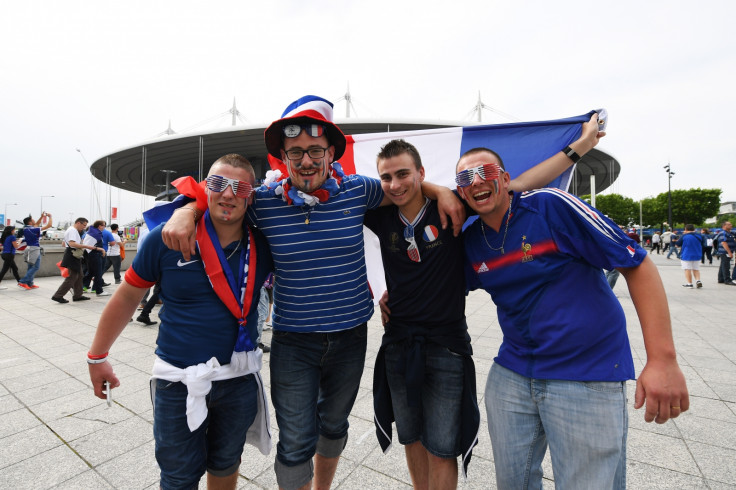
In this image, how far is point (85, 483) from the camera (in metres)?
2.27

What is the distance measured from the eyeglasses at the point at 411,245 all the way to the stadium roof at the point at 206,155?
2078cm

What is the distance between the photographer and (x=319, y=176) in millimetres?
1965

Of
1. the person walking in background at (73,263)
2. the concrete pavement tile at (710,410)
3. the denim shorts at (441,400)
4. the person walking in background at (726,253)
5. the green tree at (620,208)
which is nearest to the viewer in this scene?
the denim shorts at (441,400)

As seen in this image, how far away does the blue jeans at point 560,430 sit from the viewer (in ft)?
4.75

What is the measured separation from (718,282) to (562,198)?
1562 centimetres

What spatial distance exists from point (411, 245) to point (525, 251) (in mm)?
589

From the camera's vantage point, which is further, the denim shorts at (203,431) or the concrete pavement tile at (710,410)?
the concrete pavement tile at (710,410)

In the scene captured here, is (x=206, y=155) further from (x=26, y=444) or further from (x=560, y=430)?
(x=560, y=430)

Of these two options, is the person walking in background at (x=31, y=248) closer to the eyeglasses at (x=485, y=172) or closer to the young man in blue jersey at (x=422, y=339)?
the young man in blue jersey at (x=422, y=339)

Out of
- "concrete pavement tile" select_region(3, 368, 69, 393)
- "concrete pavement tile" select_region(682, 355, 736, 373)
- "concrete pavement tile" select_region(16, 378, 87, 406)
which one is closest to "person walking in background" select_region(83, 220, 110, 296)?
"concrete pavement tile" select_region(3, 368, 69, 393)

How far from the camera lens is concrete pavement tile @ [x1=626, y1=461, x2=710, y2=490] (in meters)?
2.18

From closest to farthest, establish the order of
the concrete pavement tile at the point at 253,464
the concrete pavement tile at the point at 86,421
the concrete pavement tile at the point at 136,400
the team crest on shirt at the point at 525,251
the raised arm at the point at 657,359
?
the raised arm at the point at 657,359 → the team crest on shirt at the point at 525,251 → the concrete pavement tile at the point at 253,464 → the concrete pavement tile at the point at 86,421 → the concrete pavement tile at the point at 136,400

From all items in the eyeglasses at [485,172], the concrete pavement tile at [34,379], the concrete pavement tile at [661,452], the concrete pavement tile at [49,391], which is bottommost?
the concrete pavement tile at [34,379]

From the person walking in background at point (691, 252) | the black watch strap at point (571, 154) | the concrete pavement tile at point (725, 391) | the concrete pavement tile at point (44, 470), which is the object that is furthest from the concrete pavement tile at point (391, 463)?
the person walking in background at point (691, 252)
